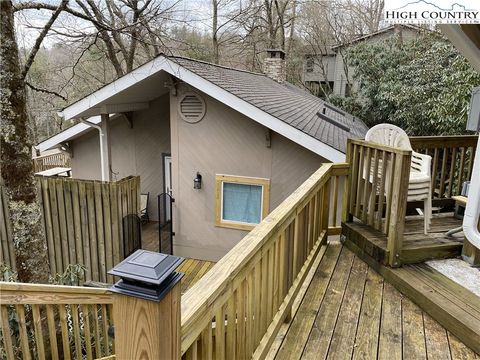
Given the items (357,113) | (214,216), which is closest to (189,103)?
→ (214,216)

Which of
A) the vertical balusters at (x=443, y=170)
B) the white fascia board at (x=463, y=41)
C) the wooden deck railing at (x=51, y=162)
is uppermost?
the white fascia board at (x=463, y=41)

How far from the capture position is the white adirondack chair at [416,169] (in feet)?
11.4

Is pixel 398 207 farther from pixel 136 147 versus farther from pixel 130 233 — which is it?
pixel 136 147

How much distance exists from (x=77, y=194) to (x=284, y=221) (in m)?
4.54

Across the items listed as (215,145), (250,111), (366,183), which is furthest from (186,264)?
(366,183)

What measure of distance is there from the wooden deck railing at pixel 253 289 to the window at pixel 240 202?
3264 mm

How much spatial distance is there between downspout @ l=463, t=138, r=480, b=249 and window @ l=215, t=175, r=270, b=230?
3.73 m

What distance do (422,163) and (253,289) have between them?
2670 millimetres

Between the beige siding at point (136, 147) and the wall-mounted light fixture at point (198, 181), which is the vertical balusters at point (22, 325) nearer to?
the wall-mounted light fixture at point (198, 181)

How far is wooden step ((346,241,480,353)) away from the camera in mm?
2398

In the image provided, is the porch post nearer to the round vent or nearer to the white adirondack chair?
the round vent

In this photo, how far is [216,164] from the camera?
Answer: 6.67m

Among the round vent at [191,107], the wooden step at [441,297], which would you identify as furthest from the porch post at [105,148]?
the wooden step at [441,297]

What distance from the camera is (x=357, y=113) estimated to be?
1576 cm
